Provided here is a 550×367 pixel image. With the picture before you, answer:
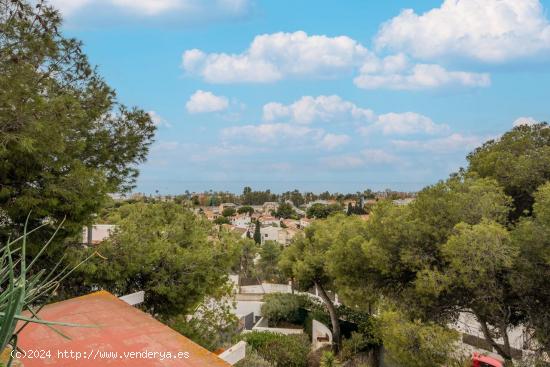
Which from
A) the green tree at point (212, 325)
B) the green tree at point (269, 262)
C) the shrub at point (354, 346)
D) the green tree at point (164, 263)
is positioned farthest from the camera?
the green tree at point (269, 262)

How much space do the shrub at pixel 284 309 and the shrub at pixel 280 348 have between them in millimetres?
4597

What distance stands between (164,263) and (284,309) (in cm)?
979

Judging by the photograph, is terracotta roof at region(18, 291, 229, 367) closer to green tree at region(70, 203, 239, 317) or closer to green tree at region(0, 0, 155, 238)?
green tree at region(0, 0, 155, 238)

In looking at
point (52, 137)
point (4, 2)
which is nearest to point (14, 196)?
point (52, 137)

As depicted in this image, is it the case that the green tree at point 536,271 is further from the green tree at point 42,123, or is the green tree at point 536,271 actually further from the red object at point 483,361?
the green tree at point 42,123

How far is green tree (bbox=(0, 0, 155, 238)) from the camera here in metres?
6.47

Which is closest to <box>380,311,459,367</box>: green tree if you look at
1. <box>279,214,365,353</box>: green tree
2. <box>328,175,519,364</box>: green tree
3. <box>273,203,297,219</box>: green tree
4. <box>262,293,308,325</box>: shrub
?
<box>328,175,519,364</box>: green tree

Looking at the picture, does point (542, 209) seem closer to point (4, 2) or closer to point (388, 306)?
point (388, 306)

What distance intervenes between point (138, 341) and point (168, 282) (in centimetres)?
516

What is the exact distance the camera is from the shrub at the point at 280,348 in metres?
12.7

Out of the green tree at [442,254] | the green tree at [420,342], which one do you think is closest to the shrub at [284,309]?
the green tree at [442,254]

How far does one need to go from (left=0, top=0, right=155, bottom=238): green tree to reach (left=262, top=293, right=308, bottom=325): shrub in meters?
11.8

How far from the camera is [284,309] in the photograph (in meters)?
19.0

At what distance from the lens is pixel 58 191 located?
278 inches
